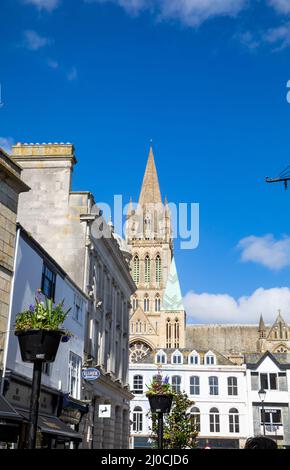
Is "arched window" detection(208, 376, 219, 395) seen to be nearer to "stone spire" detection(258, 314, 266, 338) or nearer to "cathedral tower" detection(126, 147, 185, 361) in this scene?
"cathedral tower" detection(126, 147, 185, 361)

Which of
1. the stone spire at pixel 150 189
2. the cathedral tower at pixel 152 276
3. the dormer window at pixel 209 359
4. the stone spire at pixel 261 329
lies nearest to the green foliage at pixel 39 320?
the dormer window at pixel 209 359

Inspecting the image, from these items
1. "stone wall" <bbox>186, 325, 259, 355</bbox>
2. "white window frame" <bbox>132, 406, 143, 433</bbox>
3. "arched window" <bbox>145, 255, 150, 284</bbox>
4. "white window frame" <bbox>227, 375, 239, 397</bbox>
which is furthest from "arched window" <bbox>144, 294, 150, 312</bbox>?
"white window frame" <bbox>227, 375, 239, 397</bbox>

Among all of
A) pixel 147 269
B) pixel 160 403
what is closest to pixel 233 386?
pixel 160 403

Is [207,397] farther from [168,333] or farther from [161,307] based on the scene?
[161,307]

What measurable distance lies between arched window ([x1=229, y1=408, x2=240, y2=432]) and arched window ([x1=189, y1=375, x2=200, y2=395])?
4747mm

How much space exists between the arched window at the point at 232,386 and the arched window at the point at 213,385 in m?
1.51

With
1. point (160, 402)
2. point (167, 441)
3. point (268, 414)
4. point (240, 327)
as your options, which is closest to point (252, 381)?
point (268, 414)

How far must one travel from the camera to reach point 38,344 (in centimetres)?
998

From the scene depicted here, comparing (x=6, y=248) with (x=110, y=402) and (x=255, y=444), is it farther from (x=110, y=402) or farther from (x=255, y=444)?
(x=110, y=402)

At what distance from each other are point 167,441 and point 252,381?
90.2ft

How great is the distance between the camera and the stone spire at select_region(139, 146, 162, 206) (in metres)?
150

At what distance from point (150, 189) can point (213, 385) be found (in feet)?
298

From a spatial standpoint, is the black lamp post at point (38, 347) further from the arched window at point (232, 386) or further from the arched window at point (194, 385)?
the arched window at point (194, 385)

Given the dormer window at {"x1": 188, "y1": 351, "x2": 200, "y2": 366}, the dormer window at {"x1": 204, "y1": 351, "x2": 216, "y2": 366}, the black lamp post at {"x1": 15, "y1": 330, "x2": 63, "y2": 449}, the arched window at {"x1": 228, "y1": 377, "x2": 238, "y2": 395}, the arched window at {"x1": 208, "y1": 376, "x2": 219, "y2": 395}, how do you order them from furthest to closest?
the dormer window at {"x1": 188, "y1": 351, "x2": 200, "y2": 366}, the dormer window at {"x1": 204, "y1": 351, "x2": 216, "y2": 366}, the arched window at {"x1": 208, "y1": 376, "x2": 219, "y2": 395}, the arched window at {"x1": 228, "y1": 377, "x2": 238, "y2": 395}, the black lamp post at {"x1": 15, "y1": 330, "x2": 63, "y2": 449}
